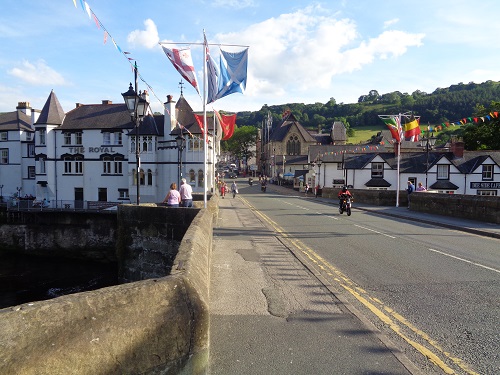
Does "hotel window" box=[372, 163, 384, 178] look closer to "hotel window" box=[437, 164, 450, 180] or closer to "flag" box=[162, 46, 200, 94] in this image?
"hotel window" box=[437, 164, 450, 180]

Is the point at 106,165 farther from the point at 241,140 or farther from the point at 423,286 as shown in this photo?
the point at 241,140

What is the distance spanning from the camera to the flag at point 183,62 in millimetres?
14375

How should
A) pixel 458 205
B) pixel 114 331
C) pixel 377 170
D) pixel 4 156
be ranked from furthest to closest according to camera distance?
pixel 4 156
pixel 377 170
pixel 458 205
pixel 114 331

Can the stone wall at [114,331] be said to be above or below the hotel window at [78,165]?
below

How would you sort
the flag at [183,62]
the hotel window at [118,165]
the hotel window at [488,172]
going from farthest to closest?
the hotel window at [488,172]
the hotel window at [118,165]
the flag at [183,62]

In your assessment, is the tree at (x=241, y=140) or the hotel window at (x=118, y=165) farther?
the tree at (x=241, y=140)

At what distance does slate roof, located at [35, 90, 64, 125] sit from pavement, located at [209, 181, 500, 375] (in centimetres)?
4263

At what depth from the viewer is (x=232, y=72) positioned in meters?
14.9

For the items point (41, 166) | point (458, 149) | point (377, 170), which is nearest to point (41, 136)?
point (41, 166)

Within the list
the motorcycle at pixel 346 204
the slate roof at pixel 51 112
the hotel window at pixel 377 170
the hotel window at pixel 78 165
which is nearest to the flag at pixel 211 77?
the motorcycle at pixel 346 204

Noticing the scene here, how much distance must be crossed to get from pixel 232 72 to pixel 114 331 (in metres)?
12.9

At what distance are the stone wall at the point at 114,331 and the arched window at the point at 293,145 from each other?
102 meters

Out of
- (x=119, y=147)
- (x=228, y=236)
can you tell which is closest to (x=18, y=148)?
(x=119, y=147)

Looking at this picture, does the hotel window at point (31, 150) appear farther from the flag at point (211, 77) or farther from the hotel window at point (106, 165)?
the flag at point (211, 77)
